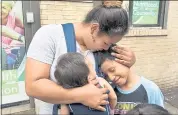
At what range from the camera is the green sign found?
4.39m

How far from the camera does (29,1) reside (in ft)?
11.3

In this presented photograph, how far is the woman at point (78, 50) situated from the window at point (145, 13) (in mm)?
3014

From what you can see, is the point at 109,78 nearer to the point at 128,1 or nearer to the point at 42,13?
the point at 42,13

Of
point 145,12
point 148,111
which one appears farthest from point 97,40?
point 145,12

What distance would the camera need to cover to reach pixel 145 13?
177 inches

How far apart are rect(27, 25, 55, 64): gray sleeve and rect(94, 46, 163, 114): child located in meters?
0.28

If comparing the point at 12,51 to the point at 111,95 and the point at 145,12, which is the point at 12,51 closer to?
the point at 145,12

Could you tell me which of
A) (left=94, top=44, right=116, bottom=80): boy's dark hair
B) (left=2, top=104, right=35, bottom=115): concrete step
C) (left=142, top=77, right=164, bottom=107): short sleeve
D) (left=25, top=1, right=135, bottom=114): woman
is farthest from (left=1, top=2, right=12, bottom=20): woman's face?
(left=142, top=77, right=164, bottom=107): short sleeve

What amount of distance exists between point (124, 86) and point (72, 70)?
0.39m

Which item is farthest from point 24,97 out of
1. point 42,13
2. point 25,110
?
point 42,13

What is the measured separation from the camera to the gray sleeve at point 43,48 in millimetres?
1389

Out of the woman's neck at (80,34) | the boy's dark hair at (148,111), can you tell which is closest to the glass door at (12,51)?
the woman's neck at (80,34)

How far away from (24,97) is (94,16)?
2.68m

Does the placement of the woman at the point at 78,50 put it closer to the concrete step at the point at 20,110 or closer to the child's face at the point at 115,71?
the child's face at the point at 115,71
